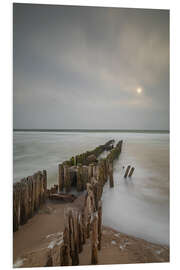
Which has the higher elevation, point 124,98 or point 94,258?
point 124,98

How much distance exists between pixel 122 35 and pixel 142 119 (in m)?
2.35

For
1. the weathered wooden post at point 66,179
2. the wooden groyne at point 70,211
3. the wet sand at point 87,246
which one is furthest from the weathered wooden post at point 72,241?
the weathered wooden post at point 66,179

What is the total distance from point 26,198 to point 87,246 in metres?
1.37

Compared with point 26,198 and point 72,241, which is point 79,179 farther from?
point 72,241

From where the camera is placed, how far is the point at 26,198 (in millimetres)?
2590

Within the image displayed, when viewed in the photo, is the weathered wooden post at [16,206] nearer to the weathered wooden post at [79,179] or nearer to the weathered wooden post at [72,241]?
the weathered wooden post at [72,241]

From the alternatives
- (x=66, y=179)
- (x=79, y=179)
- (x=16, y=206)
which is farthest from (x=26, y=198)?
(x=79, y=179)

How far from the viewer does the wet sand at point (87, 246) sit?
2012mm

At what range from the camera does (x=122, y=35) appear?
3262 millimetres

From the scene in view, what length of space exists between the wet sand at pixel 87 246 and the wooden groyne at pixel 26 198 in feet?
0.52
